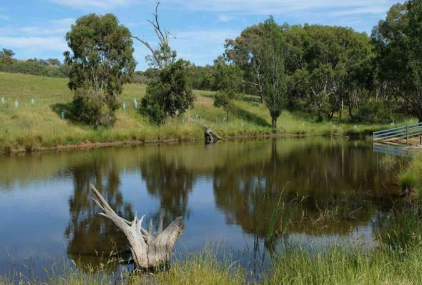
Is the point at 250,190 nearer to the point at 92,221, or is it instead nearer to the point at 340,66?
the point at 92,221

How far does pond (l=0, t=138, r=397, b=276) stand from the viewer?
10758mm

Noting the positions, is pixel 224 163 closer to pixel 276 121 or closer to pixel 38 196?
pixel 38 196

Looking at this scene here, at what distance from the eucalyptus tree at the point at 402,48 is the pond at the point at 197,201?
56.9 feet

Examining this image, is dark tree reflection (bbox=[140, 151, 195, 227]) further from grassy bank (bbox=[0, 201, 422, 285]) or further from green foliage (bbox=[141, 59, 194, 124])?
green foliage (bbox=[141, 59, 194, 124])

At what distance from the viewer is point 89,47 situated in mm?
38969

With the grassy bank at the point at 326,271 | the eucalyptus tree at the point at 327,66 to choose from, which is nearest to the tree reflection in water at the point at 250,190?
the grassy bank at the point at 326,271

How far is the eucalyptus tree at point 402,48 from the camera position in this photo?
42531 millimetres

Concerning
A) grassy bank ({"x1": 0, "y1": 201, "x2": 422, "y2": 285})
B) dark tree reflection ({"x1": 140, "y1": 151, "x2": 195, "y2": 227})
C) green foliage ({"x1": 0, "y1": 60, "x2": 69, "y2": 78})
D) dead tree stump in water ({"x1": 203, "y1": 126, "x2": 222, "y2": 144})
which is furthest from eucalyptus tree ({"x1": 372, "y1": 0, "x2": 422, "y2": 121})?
green foliage ({"x1": 0, "y1": 60, "x2": 69, "y2": 78})

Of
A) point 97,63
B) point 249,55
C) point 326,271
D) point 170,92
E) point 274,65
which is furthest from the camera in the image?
point 249,55

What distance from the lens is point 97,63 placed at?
40031mm

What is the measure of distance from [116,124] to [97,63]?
5826 mm

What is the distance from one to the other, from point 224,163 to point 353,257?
19645 mm

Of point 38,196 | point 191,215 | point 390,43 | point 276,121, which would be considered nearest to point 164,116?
point 276,121

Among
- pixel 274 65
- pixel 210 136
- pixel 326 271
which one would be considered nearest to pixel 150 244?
pixel 326 271
